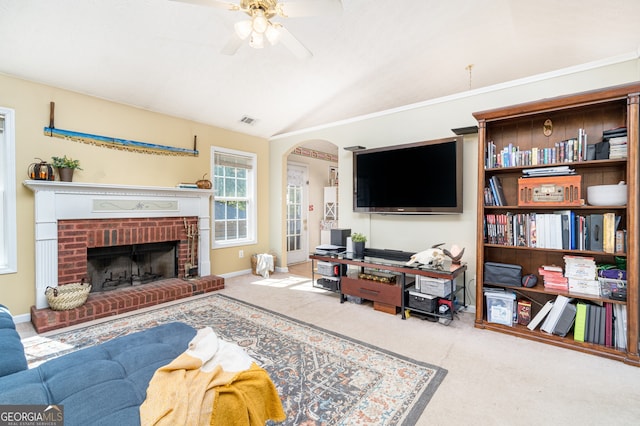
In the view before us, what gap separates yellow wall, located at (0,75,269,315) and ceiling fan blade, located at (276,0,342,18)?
2894 millimetres

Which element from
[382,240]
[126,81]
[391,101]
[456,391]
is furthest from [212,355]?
[391,101]

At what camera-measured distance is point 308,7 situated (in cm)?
187

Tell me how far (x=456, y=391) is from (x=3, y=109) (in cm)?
470

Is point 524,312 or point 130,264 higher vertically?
point 130,264

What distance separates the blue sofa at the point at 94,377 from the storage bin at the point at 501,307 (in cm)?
272

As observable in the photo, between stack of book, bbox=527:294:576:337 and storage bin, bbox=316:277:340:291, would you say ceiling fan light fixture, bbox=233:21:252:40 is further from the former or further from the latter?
stack of book, bbox=527:294:576:337

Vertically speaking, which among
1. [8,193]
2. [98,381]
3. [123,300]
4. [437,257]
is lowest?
[123,300]

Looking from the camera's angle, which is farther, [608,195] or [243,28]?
[608,195]

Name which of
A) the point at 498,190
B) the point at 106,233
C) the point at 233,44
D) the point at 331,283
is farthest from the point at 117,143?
the point at 498,190

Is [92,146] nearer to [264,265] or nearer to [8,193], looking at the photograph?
[8,193]

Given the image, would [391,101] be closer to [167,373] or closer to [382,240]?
[382,240]

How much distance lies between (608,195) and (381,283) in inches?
83.7

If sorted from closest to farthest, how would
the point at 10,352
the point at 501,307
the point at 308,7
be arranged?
the point at 10,352, the point at 308,7, the point at 501,307
